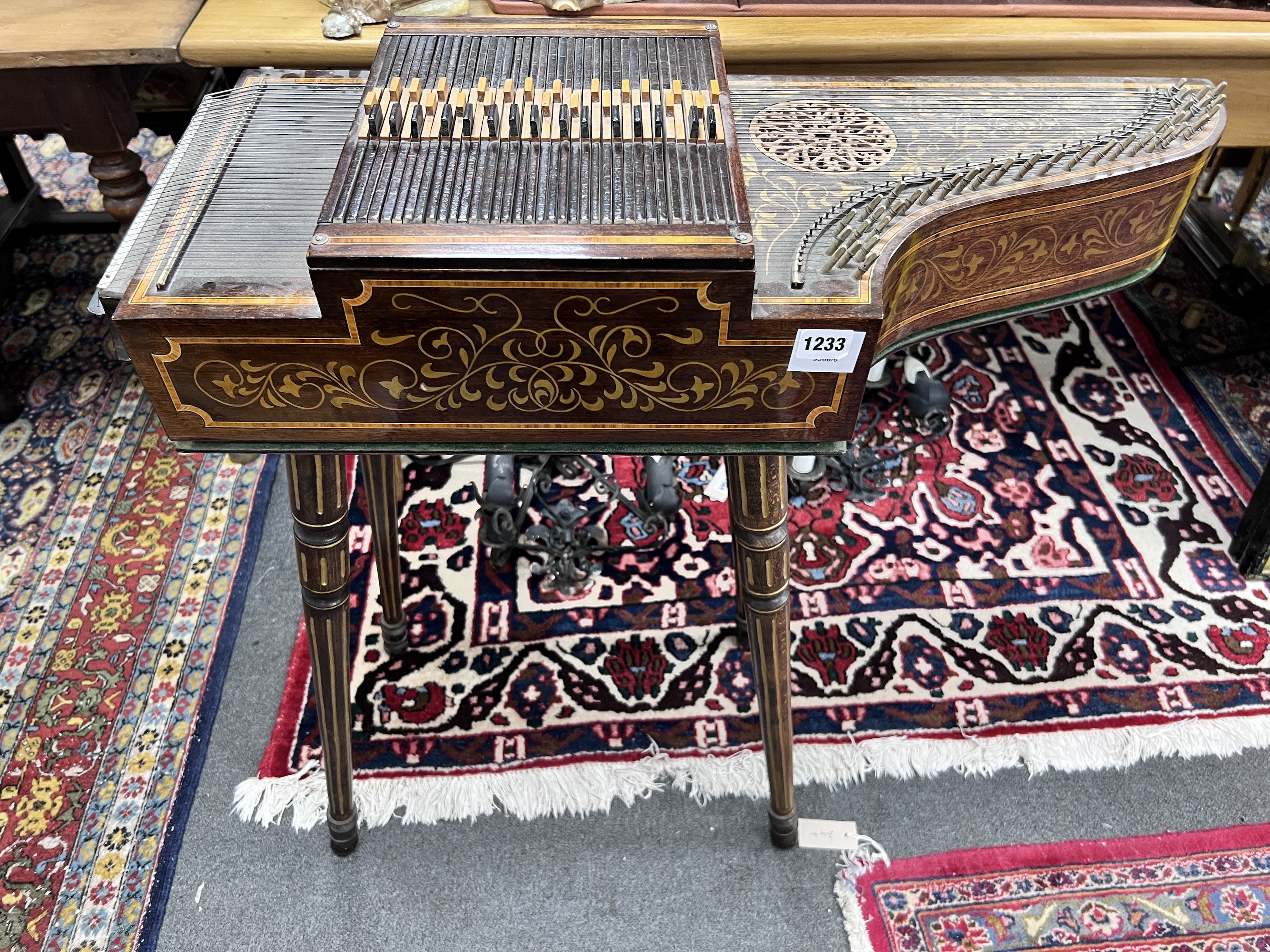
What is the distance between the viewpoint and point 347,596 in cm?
139

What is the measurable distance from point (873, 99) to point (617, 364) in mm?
736

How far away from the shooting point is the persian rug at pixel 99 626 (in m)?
1.60

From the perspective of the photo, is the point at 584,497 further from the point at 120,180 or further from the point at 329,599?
the point at 120,180

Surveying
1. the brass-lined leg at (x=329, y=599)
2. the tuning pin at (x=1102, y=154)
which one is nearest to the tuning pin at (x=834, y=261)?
the tuning pin at (x=1102, y=154)

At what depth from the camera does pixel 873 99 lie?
149 centimetres

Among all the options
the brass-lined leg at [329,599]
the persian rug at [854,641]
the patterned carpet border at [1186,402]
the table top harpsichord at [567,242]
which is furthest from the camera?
the patterned carpet border at [1186,402]

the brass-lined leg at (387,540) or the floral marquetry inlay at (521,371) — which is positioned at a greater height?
the floral marquetry inlay at (521,371)

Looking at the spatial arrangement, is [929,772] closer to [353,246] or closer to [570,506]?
[570,506]

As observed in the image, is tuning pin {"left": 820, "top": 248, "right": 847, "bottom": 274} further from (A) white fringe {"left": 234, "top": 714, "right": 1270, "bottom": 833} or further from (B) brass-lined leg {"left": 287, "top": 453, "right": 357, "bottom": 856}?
(A) white fringe {"left": 234, "top": 714, "right": 1270, "bottom": 833}

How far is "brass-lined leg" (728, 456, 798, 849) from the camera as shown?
4.19 feet

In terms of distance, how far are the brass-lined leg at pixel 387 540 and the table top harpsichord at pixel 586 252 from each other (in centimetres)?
32

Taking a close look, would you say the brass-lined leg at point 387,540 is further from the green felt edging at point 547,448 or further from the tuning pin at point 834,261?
the tuning pin at point 834,261

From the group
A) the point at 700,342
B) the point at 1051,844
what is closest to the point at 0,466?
the point at 700,342

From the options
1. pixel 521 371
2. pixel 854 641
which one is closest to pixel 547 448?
pixel 521 371
